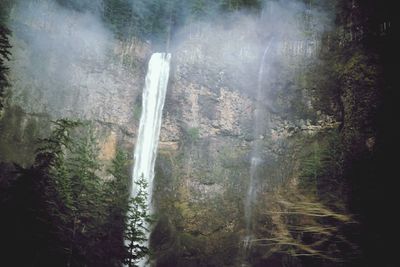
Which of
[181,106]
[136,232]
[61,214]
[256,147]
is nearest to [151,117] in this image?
[181,106]

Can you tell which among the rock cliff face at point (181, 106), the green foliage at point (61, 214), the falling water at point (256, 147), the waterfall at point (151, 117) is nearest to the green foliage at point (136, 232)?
the green foliage at point (61, 214)

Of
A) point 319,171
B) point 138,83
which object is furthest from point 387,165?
point 138,83

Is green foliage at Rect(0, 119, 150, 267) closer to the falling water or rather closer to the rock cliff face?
the rock cliff face

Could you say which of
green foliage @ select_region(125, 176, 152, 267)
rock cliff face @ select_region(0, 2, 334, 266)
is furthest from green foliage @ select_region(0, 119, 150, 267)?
rock cliff face @ select_region(0, 2, 334, 266)

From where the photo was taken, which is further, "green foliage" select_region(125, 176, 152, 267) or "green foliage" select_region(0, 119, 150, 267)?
"green foliage" select_region(125, 176, 152, 267)

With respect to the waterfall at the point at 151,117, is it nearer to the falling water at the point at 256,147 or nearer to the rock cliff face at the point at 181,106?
the rock cliff face at the point at 181,106

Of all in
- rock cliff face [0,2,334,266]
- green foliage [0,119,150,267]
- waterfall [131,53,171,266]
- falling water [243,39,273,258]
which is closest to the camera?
green foliage [0,119,150,267]

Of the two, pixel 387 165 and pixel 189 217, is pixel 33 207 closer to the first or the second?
pixel 387 165
